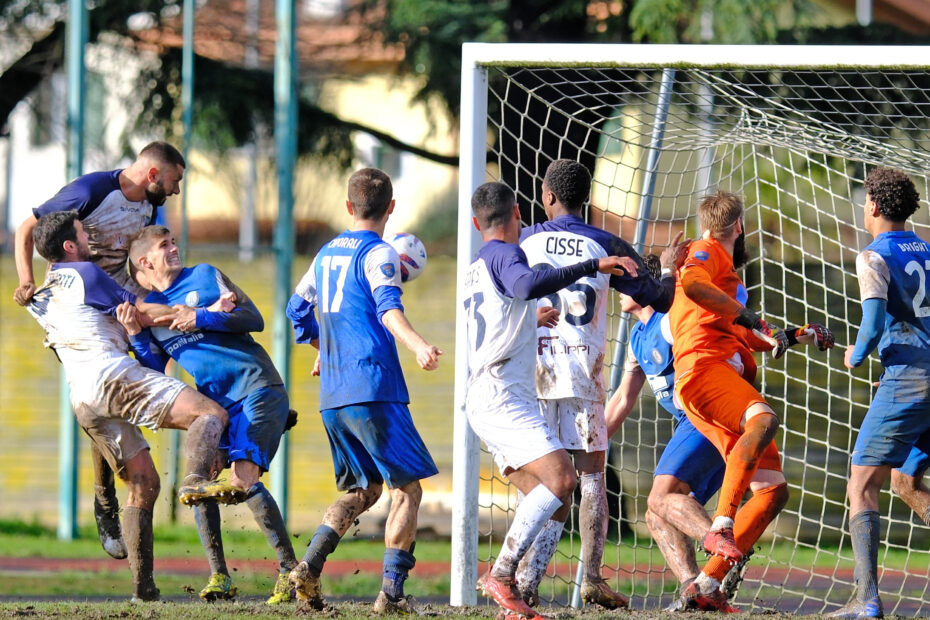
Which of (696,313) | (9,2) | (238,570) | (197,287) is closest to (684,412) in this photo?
(696,313)

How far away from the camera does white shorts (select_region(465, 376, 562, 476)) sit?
18.4 feet

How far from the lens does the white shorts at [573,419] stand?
6.20 metres

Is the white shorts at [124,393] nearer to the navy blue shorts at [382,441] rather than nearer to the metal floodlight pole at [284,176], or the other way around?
the navy blue shorts at [382,441]

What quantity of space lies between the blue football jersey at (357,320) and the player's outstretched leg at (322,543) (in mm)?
466

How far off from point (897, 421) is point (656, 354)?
1.28 meters

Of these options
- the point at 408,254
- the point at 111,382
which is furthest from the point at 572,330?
the point at 111,382

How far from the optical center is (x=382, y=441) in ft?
19.6

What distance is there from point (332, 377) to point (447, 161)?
761 centimetres

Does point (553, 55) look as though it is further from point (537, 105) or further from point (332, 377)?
point (332, 377)

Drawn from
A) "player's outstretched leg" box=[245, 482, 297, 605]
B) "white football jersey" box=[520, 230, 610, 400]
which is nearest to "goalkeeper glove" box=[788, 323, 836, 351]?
"white football jersey" box=[520, 230, 610, 400]

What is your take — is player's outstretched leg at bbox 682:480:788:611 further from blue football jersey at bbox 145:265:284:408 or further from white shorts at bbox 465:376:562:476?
blue football jersey at bbox 145:265:284:408

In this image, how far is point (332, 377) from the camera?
610cm

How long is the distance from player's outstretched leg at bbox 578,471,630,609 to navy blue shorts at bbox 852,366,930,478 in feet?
4.22

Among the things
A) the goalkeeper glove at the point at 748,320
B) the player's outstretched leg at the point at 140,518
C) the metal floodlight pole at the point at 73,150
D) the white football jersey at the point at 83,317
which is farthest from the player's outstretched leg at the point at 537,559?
the metal floodlight pole at the point at 73,150
